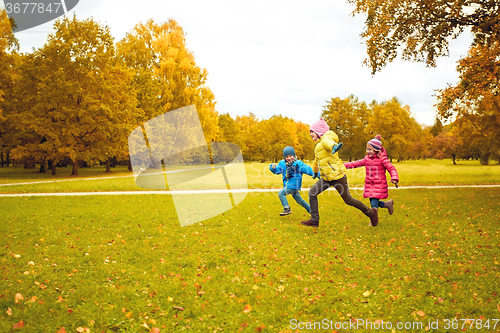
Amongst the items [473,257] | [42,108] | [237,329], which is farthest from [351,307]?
[42,108]

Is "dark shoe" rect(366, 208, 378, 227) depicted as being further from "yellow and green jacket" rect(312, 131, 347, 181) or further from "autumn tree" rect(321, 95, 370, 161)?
"autumn tree" rect(321, 95, 370, 161)

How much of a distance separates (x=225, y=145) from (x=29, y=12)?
4084cm

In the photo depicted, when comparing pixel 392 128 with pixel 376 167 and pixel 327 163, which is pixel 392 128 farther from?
A: pixel 327 163

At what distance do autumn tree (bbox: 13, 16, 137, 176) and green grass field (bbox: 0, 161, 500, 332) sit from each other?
769 inches

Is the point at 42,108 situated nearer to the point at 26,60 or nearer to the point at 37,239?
the point at 26,60

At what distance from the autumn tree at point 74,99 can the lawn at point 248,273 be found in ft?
64.1

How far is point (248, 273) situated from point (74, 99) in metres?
27.3

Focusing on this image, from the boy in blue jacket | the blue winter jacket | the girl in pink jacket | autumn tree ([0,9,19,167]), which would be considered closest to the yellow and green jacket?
the girl in pink jacket

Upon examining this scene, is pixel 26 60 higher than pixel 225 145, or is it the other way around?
pixel 26 60

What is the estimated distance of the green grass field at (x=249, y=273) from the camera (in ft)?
13.5

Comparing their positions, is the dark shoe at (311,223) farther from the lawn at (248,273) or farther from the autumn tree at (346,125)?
the autumn tree at (346,125)

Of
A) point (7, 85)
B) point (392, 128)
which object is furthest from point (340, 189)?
point (392, 128)

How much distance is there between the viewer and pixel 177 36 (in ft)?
123

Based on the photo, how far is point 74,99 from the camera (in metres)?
27.5
